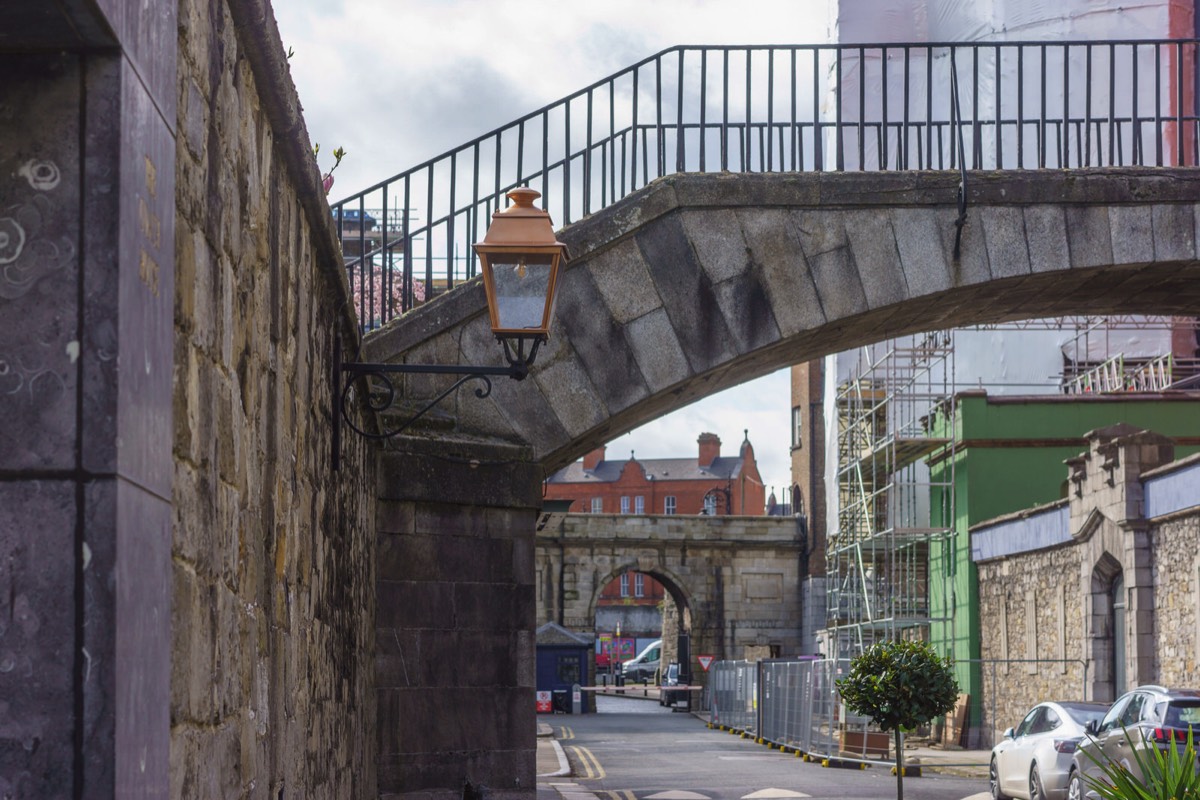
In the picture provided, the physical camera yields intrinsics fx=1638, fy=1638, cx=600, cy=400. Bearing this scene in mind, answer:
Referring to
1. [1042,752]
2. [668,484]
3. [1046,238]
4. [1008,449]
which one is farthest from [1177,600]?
[668,484]

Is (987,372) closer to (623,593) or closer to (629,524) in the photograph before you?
(629,524)

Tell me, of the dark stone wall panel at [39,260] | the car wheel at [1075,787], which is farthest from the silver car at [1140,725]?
the dark stone wall panel at [39,260]

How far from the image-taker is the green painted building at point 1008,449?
3045 centimetres

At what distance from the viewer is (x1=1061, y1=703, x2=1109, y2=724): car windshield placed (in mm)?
17484

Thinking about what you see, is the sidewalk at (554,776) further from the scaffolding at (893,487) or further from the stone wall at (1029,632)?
the scaffolding at (893,487)

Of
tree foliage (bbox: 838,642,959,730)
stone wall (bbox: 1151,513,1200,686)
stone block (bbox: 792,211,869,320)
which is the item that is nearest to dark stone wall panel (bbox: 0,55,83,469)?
stone block (bbox: 792,211,869,320)

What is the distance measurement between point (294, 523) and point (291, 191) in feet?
3.65

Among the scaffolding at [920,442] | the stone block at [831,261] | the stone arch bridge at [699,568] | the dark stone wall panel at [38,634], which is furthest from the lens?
the stone arch bridge at [699,568]

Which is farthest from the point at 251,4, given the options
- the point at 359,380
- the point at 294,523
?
the point at 359,380

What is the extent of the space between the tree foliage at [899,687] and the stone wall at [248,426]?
13.7m

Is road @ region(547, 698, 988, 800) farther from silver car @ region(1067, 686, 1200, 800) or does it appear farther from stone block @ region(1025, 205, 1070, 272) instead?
stone block @ region(1025, 205, 1070, 272)

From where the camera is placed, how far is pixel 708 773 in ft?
74.8

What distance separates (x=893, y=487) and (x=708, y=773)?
Answer: 12.3 m

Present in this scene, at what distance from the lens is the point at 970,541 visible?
31.7 meters
